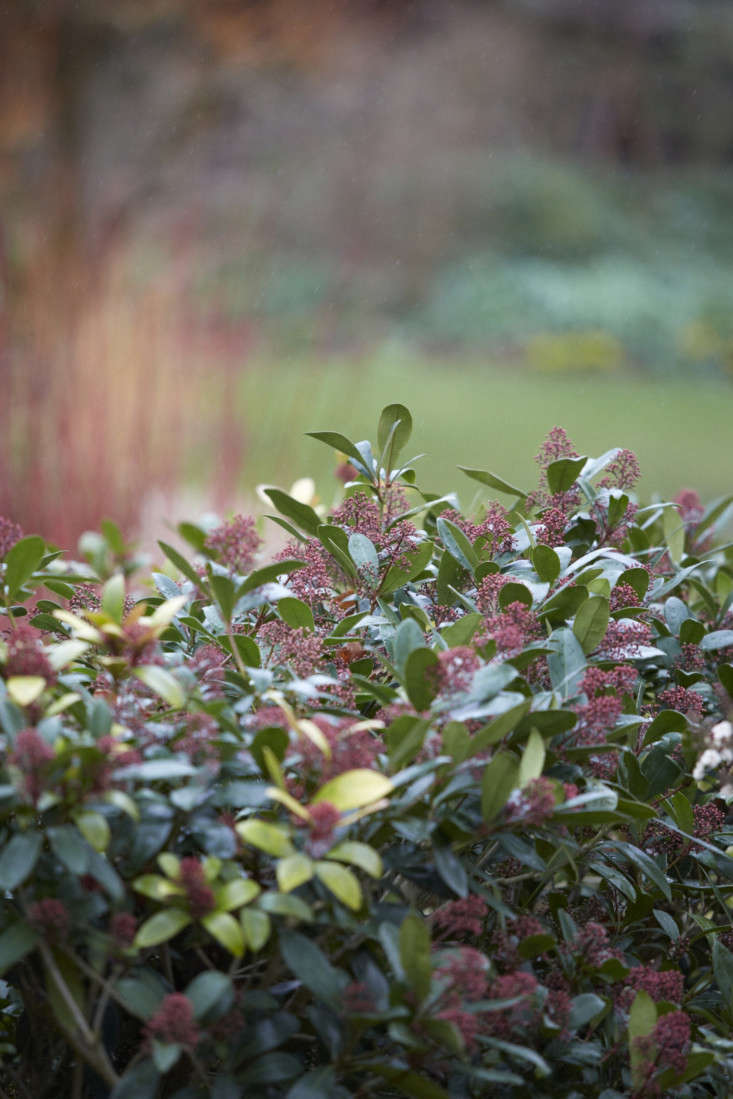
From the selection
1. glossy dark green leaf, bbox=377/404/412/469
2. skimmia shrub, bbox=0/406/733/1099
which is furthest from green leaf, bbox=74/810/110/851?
glossy dark green leaf, bbox=377/404/412/469

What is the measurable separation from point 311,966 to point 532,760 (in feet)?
0.53

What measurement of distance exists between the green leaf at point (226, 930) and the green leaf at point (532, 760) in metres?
0.17

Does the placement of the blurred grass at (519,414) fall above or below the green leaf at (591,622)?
above

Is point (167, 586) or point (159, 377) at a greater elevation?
point (159, 377)

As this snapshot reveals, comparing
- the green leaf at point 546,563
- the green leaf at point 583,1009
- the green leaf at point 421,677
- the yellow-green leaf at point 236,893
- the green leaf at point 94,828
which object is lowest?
the green leaf at point 583,1009

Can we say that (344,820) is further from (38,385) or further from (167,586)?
(38,385)

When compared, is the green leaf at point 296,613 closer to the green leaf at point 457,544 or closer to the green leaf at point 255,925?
the green leaf at point 457,544

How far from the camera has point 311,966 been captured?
565 millimetres

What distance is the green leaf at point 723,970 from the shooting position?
0.76 m

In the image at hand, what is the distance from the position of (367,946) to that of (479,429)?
7.82 m

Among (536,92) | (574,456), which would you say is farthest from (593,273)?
(574,456)

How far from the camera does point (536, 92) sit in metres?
13.8

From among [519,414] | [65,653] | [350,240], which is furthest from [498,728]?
[350,240]

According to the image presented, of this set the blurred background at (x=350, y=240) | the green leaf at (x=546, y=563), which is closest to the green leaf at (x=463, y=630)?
the green leaf at (x=546, y=563)
